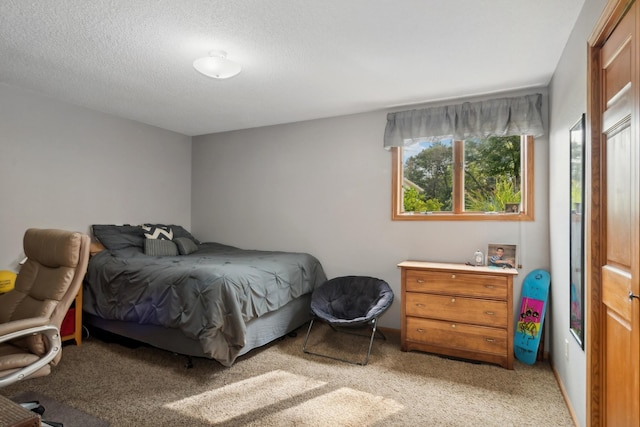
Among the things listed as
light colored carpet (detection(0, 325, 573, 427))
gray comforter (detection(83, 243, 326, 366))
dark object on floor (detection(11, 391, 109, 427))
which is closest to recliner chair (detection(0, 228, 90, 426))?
dark object on floor (detection(11, 391, 109, 427))

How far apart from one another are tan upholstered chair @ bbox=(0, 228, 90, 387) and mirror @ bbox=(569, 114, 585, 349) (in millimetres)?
2786

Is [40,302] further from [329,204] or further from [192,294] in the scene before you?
[329,204]

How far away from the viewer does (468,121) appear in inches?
131

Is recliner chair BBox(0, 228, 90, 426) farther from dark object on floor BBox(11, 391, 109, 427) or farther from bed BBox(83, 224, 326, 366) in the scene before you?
bed BBox(83, 224, 326, 366)

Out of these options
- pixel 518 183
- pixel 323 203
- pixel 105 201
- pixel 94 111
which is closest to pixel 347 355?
pixel 323 203

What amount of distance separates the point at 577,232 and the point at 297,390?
202 centimetres

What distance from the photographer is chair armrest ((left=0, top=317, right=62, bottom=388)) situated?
1.66 m

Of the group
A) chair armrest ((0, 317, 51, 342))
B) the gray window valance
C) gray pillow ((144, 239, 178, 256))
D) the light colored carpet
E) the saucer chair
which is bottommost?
the light colored carpet

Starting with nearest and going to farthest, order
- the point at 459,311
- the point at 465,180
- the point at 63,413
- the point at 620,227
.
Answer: the point at 620,227 → the point at 63,413 → the point at 459,311 → the point at 465,180

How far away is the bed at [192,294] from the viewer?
2.68 metres

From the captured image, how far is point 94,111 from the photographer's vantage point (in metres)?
3.84

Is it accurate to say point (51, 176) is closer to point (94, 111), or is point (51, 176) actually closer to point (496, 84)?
point (94, 111)

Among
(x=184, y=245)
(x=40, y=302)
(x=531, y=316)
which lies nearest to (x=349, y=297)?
(x=531, y=316)

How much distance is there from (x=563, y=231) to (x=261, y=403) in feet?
7.59
